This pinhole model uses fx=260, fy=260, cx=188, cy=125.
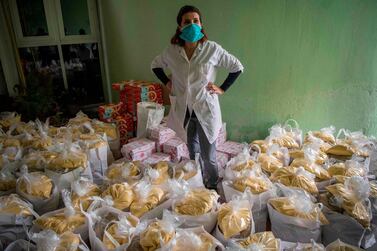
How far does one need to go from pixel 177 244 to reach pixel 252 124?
1.59m

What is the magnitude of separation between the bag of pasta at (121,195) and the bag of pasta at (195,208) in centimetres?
22

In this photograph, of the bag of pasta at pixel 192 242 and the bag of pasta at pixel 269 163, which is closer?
the bag of pasta at pixel 192 242

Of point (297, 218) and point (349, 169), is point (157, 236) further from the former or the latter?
point (349, 169)

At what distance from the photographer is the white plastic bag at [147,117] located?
237cm

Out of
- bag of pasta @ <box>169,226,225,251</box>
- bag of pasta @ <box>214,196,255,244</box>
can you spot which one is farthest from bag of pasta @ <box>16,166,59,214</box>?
bag of pasta @ <box>214,196,255,244</box>

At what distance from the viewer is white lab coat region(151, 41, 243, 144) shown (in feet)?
5.19

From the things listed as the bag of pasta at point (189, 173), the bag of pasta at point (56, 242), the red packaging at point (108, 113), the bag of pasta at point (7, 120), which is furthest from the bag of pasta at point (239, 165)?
the bag of pasta at point (7, 120)

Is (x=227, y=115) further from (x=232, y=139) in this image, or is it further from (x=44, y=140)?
(x=44, y=140)

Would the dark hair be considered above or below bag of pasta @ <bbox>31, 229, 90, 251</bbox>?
above

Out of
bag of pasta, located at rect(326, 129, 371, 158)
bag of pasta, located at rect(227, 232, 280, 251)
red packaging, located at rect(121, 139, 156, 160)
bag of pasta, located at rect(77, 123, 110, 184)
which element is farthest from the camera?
red packaging, located at rect(121, 139, 156, 160)

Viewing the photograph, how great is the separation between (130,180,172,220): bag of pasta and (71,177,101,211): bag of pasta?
229 millimetres

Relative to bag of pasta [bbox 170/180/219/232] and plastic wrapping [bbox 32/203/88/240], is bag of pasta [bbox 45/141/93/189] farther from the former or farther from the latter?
bag of pasta [bbox 170/180/219/232]

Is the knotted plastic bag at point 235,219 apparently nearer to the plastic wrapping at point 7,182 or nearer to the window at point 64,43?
the plastic wrapping at point 7,182

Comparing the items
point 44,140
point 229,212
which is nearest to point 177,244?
point 229,212
